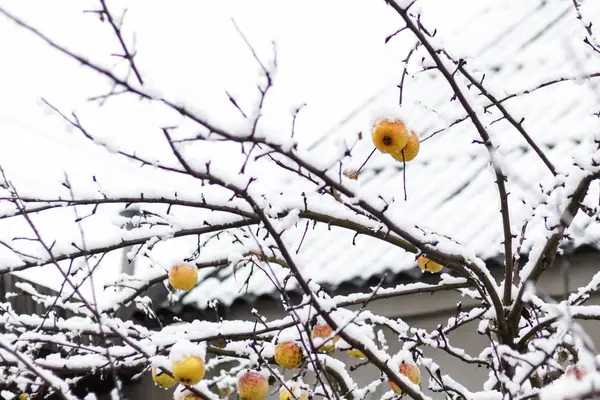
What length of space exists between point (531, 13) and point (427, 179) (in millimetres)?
2363

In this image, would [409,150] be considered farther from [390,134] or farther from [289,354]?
[289,354]

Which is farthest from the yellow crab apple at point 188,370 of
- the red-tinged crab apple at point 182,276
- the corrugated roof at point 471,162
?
the corrugated roof at point 471,162

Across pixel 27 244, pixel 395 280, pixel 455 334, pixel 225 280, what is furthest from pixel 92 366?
pixel 225 280

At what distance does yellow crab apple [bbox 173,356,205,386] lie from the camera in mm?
1511

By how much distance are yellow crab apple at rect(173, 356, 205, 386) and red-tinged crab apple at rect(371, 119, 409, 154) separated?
26.8 inches

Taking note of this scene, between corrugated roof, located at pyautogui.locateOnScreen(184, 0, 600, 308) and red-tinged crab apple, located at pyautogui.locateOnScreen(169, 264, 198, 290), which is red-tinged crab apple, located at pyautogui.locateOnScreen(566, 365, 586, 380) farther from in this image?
corrugated roof, located at pyautogui.locateOnScreen(184, 0, 600, 308)

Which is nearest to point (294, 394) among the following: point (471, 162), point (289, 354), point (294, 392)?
point (294, 392)

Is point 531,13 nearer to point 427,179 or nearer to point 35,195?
point 427,179

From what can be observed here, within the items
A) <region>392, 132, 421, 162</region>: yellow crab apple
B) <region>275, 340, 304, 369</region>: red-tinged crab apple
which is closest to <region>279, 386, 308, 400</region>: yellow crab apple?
<region>275, 340, 304, 369</region>: red-tinged crab apple

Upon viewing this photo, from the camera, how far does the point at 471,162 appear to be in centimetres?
412

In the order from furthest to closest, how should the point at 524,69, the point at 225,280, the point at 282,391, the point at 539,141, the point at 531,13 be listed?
the point at 531,13 → the point at 524,69 → the point at 225,280 → the point at 539,141 → the point at 282,391

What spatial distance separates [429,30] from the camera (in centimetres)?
152

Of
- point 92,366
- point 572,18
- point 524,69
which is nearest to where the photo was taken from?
point 92,366

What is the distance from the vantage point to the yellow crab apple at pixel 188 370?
1511 millimetres
